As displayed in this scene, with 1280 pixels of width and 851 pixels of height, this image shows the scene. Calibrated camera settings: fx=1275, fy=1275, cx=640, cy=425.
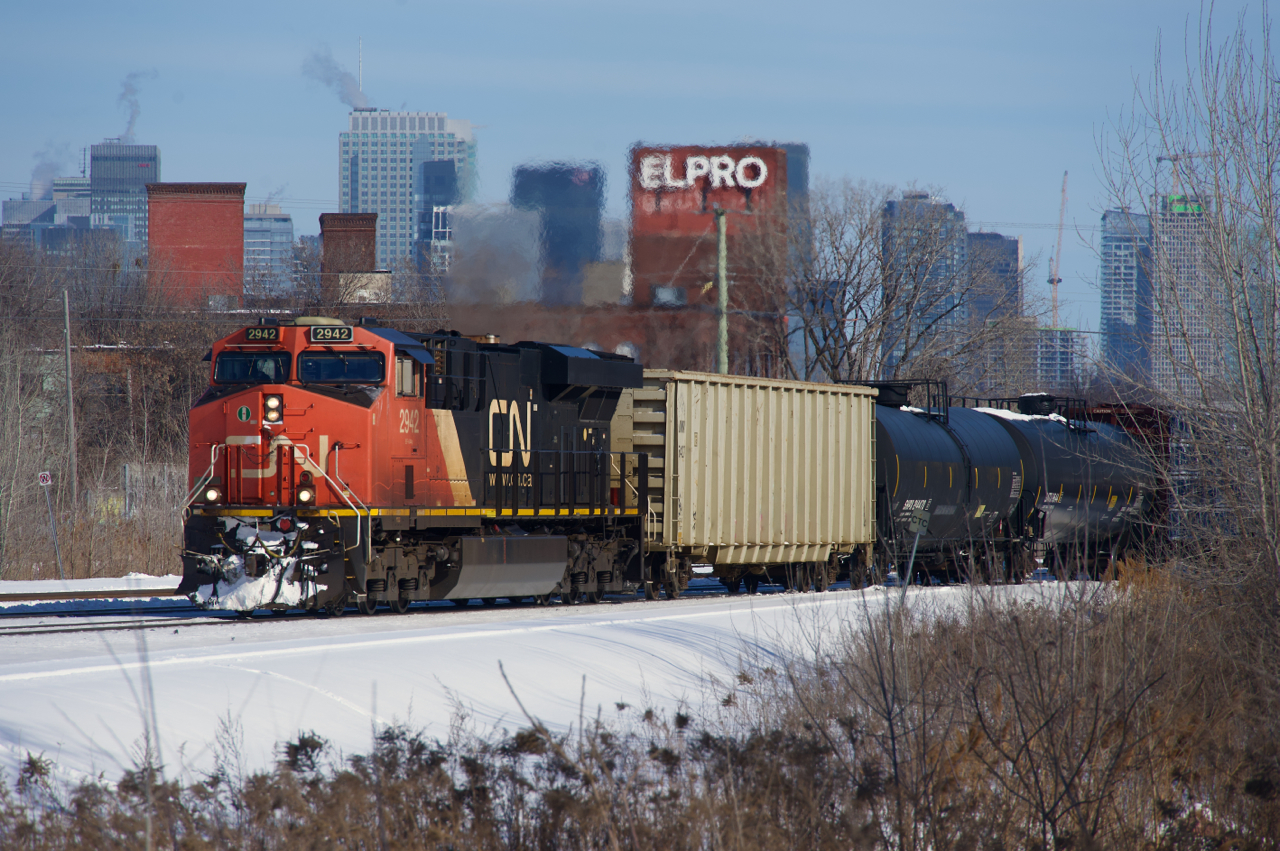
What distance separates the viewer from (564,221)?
36562mm

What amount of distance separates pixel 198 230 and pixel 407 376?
1964 inches

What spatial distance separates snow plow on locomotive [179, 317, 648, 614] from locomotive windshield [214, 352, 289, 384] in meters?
0.02

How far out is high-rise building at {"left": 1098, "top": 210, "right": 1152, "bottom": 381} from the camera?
13.7 meters

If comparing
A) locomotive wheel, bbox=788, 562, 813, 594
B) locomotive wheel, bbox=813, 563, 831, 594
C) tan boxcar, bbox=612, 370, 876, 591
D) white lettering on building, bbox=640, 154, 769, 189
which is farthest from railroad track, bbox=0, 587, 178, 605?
white lettering on building, bbox=640, 154, 769, 189

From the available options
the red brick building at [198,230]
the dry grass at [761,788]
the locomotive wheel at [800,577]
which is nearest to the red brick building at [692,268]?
the locomotive wheel at [800,577]

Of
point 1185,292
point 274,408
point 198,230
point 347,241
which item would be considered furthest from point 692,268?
point 1185,292

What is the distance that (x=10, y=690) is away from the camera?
352 inches

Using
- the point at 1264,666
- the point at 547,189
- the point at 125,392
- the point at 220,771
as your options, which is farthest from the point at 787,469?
the point at 125,392

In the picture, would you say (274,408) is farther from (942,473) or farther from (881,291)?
(881,291)

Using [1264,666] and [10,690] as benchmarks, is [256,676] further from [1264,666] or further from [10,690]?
[1264,666]

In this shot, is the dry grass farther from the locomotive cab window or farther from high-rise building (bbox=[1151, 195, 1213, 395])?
the locomotive cab window

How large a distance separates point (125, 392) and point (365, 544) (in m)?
34.4

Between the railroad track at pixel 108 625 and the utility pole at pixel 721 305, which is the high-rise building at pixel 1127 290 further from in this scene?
the utility pole at pixel 721 305

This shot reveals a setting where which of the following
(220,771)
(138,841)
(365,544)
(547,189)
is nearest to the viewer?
(138,841)
